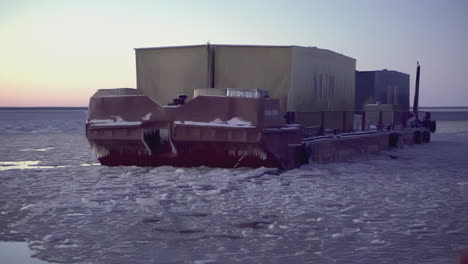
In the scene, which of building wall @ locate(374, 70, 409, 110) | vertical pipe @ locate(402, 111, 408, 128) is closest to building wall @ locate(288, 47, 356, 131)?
building wall @ locate(374, 70, 409, 110)

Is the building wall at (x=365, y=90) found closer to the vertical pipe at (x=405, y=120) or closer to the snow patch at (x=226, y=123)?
the vertical pipe at (x=405, y=120)

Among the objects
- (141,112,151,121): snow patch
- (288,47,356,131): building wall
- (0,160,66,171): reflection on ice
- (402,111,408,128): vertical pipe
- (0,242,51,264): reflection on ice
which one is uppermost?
(288,47,356,131): building wall

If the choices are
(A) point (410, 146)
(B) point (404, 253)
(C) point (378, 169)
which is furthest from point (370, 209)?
(A) point (410, 146)

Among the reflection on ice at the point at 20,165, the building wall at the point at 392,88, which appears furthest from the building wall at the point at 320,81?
the reflection on ice at the point at 20,165

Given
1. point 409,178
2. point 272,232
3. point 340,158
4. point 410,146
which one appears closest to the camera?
point 272,232

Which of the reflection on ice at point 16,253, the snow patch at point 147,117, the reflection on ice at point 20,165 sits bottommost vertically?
the reflection on ice at point 20,165

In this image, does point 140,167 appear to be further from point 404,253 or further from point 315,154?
point 404,253

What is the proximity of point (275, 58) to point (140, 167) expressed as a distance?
374 cm

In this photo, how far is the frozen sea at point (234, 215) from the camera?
14.2ft

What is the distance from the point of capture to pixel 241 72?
11.2 m

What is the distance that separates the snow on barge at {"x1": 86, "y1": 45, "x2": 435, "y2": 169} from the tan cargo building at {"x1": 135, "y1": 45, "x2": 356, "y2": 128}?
0.02 metres

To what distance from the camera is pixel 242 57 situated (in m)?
11.2

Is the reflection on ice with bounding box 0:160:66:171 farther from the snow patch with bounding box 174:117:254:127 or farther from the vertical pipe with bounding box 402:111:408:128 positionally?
the vertical pipe with bounding box 402:111:408:128

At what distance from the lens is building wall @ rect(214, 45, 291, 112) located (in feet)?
36.1
